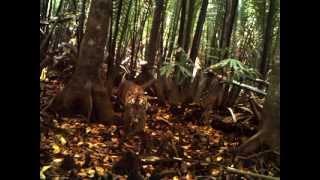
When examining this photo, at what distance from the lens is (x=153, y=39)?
3.62 meters

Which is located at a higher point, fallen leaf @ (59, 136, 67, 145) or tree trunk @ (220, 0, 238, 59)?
tree trunk @ (220, 0, 238, 59)

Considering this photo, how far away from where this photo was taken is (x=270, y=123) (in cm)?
349

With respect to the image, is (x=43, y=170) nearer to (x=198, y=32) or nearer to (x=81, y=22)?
(x=81, y=22)

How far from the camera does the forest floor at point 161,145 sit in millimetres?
3266

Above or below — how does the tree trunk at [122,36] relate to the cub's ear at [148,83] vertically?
above

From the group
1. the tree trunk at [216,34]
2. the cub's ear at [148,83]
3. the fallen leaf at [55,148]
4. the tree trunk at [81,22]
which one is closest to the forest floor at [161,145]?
the fallen leaf at [55,148]

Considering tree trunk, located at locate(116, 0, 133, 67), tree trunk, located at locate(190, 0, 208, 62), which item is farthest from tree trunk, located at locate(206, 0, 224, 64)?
tree trunk, located at locate(116, 0, 133, 67)

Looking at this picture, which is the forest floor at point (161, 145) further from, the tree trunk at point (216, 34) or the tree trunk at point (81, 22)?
the tree trunk at point (216, 34)

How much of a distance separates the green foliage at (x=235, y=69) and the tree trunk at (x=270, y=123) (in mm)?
184

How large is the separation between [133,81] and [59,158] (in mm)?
893

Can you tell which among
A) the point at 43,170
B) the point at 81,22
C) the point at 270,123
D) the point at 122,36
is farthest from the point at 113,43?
the point at 270,123

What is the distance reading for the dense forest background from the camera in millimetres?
3410

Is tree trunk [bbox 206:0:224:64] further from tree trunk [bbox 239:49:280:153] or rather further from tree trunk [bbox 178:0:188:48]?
tree trunk [bbox 239:49:280:153]
